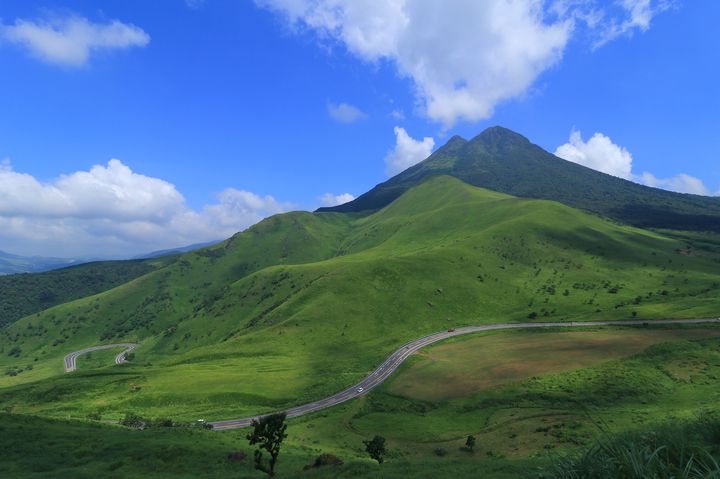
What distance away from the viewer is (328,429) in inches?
3130

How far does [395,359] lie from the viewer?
397 ft

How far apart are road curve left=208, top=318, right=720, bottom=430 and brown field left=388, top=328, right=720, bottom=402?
6.08 m

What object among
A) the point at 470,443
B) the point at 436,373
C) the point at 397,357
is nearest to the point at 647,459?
the point at 470,443

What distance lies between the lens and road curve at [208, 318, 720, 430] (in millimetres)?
89231

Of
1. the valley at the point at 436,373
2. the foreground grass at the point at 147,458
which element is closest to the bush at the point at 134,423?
the valley at the point at 436,373

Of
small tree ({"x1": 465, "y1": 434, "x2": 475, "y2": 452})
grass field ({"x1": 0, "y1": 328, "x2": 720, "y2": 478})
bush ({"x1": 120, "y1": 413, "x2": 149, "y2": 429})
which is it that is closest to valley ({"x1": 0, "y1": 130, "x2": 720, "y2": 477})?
grass field ({"x1": 0, "y1": 328, "x2": 720, "y2": 478})

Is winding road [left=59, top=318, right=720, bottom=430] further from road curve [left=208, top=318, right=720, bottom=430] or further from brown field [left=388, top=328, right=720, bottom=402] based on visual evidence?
brown field [left=388, top=328, right=720, bottom=402]

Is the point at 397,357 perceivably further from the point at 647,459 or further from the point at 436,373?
the point at 647,459

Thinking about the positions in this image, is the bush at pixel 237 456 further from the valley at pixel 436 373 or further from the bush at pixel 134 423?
the bush at pixel 134 423

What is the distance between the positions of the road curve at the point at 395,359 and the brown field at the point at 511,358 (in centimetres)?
608

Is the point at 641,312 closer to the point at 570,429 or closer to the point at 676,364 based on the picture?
the point at 676,364

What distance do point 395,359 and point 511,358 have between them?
111 feet

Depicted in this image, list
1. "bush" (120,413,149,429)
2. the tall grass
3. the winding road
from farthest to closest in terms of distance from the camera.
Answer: the winding road, "bush" (120,413,149,429), the tall grass

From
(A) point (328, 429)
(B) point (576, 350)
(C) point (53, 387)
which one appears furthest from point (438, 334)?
(C) point (53, 387)
